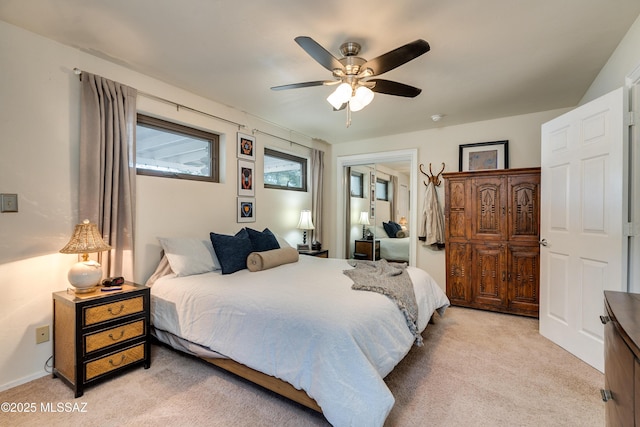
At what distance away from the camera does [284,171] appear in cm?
446

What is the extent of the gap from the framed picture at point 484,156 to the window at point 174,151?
3.36 m

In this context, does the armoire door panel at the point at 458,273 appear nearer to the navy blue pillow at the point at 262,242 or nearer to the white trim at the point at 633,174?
the white trim at the point at 633,174

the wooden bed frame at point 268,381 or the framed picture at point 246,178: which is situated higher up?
the framed picture at point 246,178

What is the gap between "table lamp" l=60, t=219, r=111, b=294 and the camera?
197cm

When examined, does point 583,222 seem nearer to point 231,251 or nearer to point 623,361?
point 623,361

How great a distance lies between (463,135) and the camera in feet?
13.5

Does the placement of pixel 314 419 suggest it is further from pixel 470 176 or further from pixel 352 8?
pixel 470 176

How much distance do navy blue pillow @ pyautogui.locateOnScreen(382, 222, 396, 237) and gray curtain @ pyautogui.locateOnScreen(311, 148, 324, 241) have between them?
4.28 ft

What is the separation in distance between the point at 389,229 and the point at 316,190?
1.59 m

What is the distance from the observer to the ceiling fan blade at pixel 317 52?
1653mm

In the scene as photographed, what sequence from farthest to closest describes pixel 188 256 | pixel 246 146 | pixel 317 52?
1. pixel 246 146
2. pixel 188 256
3. pixel 317 52

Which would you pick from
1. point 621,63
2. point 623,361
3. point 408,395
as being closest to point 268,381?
point 408,395

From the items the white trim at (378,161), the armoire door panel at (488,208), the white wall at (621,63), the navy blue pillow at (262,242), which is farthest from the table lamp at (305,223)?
the white wall at (621,63)

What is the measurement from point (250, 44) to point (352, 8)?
828mm
